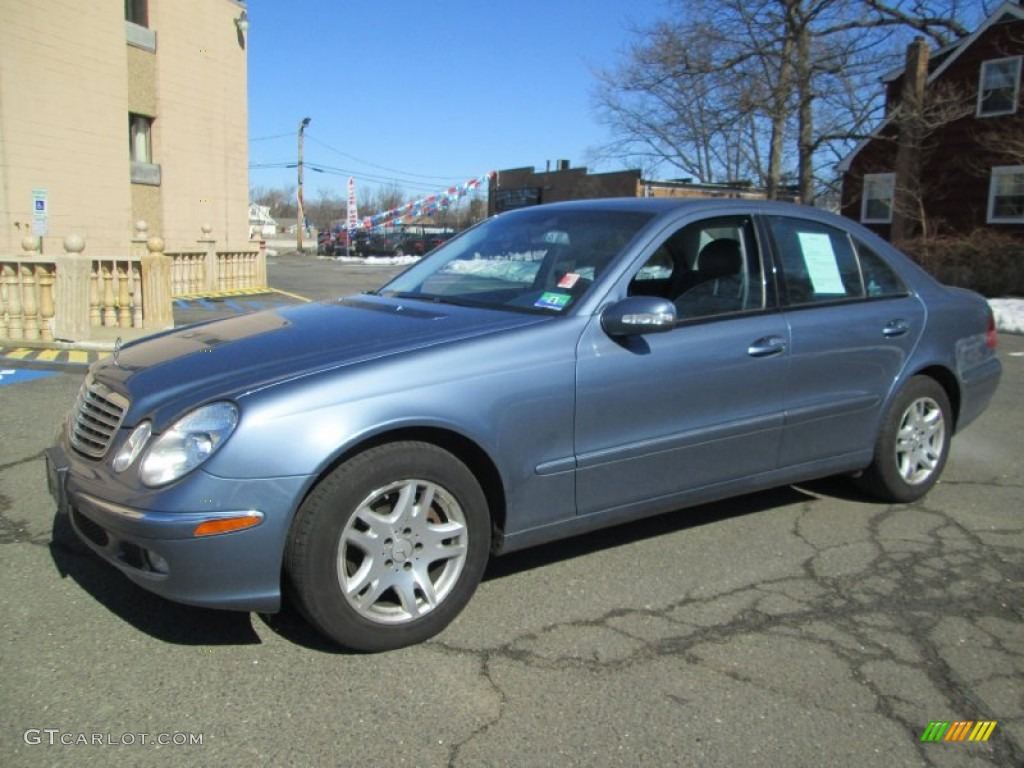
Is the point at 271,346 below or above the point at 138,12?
below

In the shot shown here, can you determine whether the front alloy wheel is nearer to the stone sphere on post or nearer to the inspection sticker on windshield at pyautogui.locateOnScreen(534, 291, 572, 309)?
the inspection sticker on windshield at pyautogui.locateOnScreen(534, 291, 572, 309)

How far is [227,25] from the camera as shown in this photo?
21.5m

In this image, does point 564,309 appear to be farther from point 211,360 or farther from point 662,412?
point 211,360

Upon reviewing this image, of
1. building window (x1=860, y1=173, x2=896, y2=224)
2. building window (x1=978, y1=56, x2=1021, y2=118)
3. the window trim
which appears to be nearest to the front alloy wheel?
the window trim

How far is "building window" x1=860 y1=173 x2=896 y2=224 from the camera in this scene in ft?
87.5

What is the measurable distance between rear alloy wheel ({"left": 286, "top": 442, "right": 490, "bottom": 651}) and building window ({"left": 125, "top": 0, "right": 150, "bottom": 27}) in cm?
1960

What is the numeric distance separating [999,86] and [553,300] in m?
24.9

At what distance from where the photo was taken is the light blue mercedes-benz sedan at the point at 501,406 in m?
2.77

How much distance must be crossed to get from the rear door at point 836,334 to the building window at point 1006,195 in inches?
857

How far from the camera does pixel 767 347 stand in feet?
12.9

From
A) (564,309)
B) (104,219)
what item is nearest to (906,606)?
(564,309)

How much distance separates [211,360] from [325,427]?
69cm

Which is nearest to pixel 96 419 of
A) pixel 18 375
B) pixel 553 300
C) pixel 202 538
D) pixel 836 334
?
pixel 202 538

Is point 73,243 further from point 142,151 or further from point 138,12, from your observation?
point 138,12
